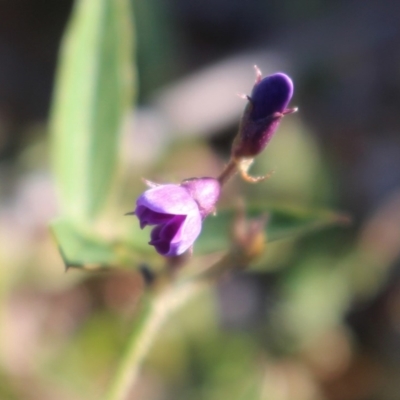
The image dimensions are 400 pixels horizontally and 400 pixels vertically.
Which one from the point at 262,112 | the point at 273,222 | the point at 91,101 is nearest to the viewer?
the point at 262,112

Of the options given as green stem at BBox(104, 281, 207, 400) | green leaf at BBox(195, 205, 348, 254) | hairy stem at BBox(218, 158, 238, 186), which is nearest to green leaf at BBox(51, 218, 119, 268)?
A: green stem at BBox(104, 281, 207, 400)

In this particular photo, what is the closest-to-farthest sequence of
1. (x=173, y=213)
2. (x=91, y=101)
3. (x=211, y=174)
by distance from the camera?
(x=173, y=213) → (x=91, y=101) → (x=211, y=174)

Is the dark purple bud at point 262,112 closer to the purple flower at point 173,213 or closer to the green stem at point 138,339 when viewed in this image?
the purple flower at point 173,213

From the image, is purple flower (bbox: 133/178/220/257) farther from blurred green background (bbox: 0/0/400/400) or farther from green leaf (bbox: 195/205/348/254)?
blurred green background (bbox: 0/0/400/400)

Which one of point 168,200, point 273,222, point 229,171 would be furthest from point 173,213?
point 273,222

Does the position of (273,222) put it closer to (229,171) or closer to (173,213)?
(229,171)

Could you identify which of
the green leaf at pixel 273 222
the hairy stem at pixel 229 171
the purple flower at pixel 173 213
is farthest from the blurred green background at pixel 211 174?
the purple flower at pixel 173 213
